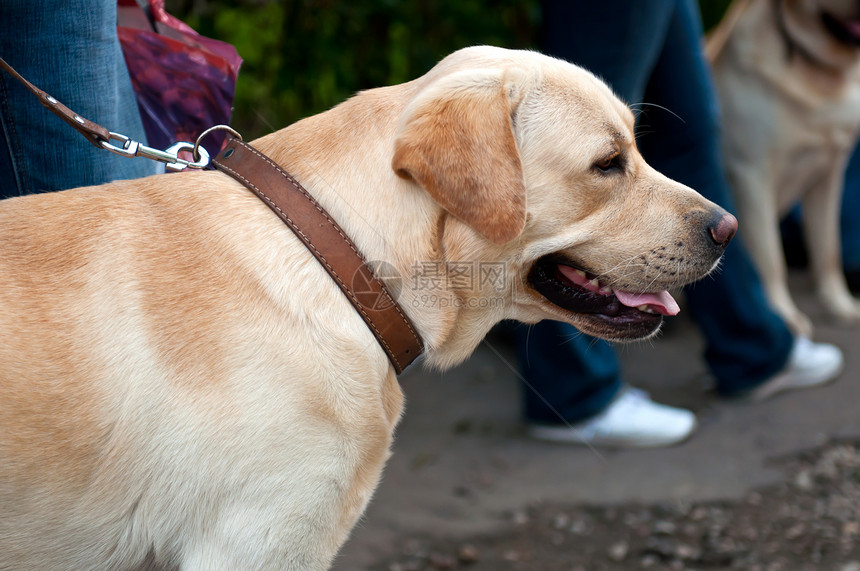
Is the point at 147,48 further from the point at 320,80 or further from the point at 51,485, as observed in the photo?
the point at 320,80

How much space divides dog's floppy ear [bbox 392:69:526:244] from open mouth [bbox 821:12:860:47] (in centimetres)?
331

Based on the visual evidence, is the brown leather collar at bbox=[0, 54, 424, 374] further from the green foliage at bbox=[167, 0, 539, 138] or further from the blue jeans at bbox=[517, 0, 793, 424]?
the green foliage at bbox=[167, 0, 539, 138]

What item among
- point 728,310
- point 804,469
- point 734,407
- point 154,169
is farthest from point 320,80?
point 804,469

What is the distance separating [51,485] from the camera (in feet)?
5.11

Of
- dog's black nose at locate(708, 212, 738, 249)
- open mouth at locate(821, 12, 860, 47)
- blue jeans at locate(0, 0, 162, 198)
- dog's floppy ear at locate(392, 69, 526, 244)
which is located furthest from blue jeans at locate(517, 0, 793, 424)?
blue jeans at locate(0, 0, 162, 198)

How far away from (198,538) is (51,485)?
0.31 m

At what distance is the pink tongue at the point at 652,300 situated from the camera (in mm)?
2121

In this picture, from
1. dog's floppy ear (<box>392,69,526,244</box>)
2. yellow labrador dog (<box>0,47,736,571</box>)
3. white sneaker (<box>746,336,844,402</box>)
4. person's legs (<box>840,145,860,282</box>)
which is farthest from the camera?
person's legs (<box>840,145,860,282</box>)

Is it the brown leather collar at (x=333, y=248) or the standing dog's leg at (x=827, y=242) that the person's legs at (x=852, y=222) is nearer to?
the standing dog's leg at (x=827, y=242)

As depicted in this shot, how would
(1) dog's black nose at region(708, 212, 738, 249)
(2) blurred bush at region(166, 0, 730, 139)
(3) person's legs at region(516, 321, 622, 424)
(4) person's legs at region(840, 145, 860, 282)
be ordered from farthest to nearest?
(4) person's legs at region(840, 145, 860, 282) → (2) blurred bush at region(166, 0, 730, 139) → (3) person's legs at region(516, 321, 622, 424) → (1) dog's black nose at region(708, 212, 738, 249)

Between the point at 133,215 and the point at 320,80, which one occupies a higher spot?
the point at 133,215

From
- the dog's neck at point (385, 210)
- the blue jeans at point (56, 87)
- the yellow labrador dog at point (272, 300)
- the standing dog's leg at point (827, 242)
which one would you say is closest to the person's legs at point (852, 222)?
the standing dog's leg at point (827, 242)

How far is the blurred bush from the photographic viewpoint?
441cm

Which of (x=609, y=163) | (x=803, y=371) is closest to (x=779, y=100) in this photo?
(x=803, y=371)
